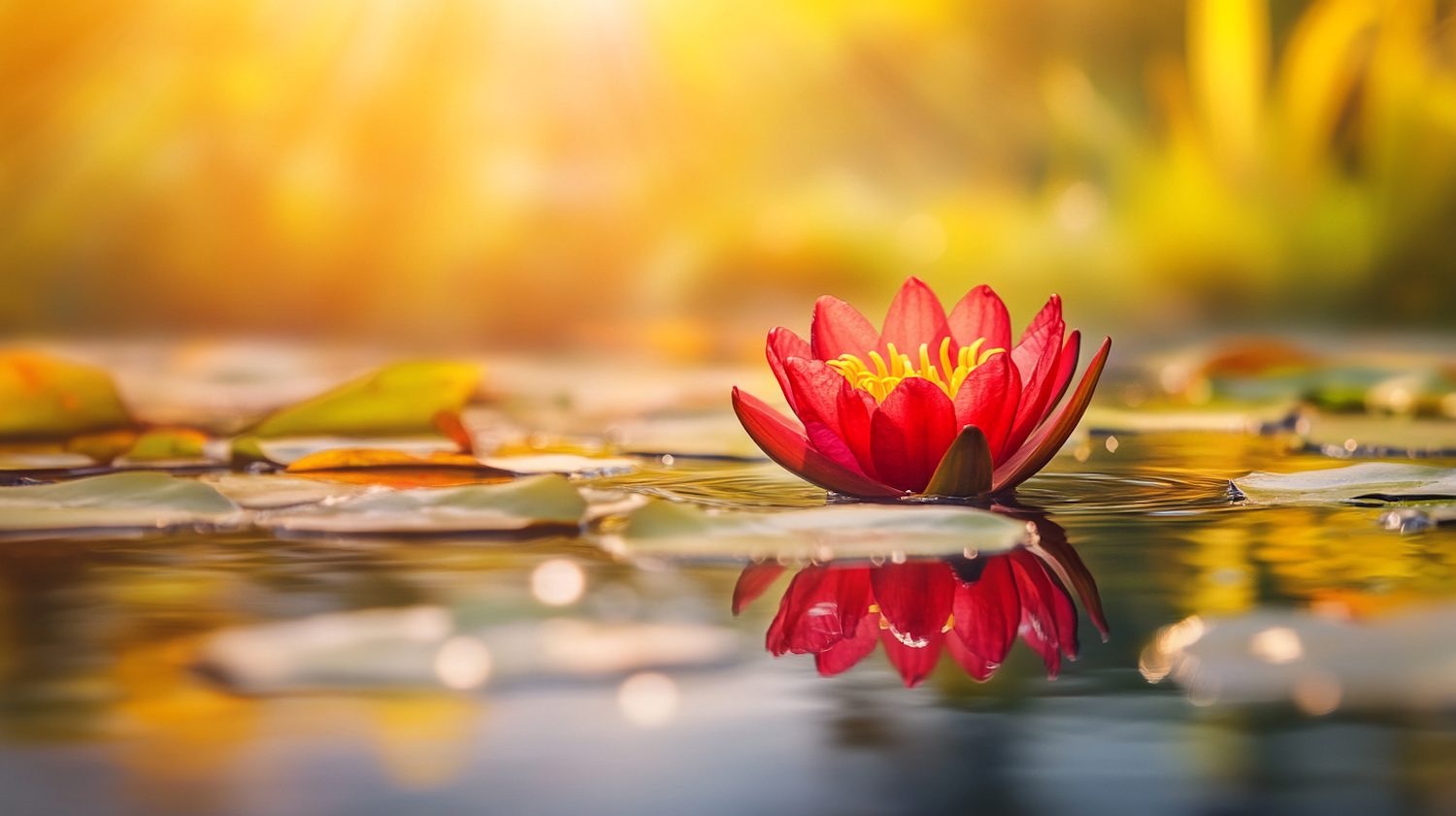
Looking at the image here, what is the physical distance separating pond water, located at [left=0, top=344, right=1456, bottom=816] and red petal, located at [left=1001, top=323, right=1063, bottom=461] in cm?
11

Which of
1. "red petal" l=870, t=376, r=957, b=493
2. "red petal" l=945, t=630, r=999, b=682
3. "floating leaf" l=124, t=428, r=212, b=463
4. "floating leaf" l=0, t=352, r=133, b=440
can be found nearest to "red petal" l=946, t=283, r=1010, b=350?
"red petal" l=870, t=376, r=957, b=493

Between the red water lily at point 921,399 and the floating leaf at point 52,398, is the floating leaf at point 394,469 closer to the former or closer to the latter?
the red water lily at point 921,399

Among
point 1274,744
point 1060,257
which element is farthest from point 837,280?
point 1274,744

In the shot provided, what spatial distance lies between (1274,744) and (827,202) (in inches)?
152

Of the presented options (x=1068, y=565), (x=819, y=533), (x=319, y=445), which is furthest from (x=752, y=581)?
(x=319, y=445)

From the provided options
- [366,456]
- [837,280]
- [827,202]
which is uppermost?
[827,202]

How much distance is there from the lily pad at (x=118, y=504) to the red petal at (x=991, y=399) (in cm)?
50

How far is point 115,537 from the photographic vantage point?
852 mm

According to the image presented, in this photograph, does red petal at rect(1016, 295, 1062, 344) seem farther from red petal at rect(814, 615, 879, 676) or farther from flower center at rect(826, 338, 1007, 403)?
red petal at rect(814, 615, 879, 676)

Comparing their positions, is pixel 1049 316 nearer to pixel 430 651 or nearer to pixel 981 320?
pixel 981 320

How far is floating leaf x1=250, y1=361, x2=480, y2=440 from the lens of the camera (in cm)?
133

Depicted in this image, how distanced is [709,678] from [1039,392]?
476 mm

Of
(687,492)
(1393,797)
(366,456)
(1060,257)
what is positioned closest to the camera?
(1393,797)

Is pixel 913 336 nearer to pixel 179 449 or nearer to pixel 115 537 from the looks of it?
pixel 115 537
